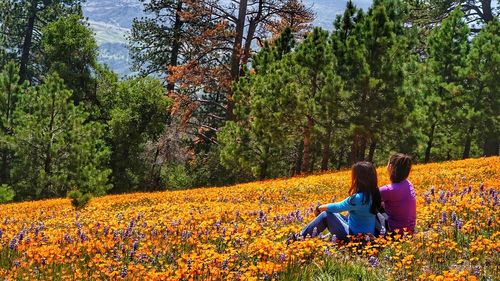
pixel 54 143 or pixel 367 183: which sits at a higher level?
pixel 367 183

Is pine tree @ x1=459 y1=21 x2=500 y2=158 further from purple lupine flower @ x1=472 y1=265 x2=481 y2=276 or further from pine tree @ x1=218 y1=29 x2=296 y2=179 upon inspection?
purple lupine flower @ x1=472 y1=265 x2=481 y2=276

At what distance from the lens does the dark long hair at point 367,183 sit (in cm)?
647

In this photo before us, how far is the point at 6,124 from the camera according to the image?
27250 millimetres

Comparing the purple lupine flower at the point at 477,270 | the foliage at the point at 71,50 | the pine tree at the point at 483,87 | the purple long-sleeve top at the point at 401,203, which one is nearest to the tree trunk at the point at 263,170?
the pine tree at the point at 483,87

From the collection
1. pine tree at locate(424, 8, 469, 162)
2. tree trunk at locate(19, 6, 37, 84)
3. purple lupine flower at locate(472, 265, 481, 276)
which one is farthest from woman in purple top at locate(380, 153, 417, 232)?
tree trunk at locate(19, 6, 37, 84)

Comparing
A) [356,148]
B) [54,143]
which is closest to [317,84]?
[356,148]

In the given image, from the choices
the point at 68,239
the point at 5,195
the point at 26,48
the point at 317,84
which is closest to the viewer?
the point at 68,239

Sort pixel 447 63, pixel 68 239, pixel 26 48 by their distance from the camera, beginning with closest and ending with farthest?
pixel 68 239, pixel 447 63, pixel 26 48

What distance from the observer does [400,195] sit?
6875mm

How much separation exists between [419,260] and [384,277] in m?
0.59

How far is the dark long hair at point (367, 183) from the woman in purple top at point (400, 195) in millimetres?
357

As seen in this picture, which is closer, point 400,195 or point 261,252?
point 261,252

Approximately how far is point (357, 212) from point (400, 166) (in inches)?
34.2

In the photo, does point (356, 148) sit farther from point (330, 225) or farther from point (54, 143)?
point (330, 225)
